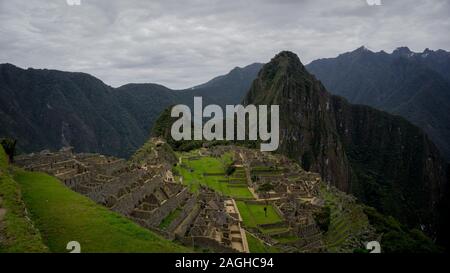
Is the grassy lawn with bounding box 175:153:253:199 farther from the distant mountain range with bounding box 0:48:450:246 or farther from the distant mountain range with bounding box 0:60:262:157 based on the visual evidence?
the distant mountain range with bounding box 0:48:450:246

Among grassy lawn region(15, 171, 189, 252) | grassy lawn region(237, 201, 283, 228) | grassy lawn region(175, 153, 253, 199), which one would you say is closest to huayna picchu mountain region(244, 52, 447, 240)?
grassy lawn region(175, 153, 253, 199)

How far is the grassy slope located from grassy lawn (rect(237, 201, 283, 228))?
2060 centimetres

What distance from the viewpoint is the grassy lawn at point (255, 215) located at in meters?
33.8

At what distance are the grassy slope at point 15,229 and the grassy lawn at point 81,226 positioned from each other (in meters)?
1.02

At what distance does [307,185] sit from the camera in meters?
54.3

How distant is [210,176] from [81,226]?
38904 millimetres

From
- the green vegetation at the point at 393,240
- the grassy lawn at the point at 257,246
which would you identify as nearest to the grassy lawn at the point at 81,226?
the grassy lawn at the point at 257,246

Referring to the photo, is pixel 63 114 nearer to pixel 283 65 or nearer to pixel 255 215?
pixel 283 65

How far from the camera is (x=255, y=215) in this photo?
3581 centimetres

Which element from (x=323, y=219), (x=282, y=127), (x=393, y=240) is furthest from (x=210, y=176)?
(x=282, y=127)

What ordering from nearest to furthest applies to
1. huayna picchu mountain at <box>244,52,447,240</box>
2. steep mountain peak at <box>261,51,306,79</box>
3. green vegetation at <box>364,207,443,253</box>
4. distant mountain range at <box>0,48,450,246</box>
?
green vegetation at <box>364,207,443,253</box> < distant mountain range at <box>0,48,450,246</box> < huayna picchu mountain at <box>244,52,447,240</box> < steep mountain peak at <box>261,51,306,79</box>

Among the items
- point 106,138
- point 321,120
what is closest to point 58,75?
point 106,138

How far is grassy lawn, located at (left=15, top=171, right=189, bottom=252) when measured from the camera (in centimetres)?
1340
